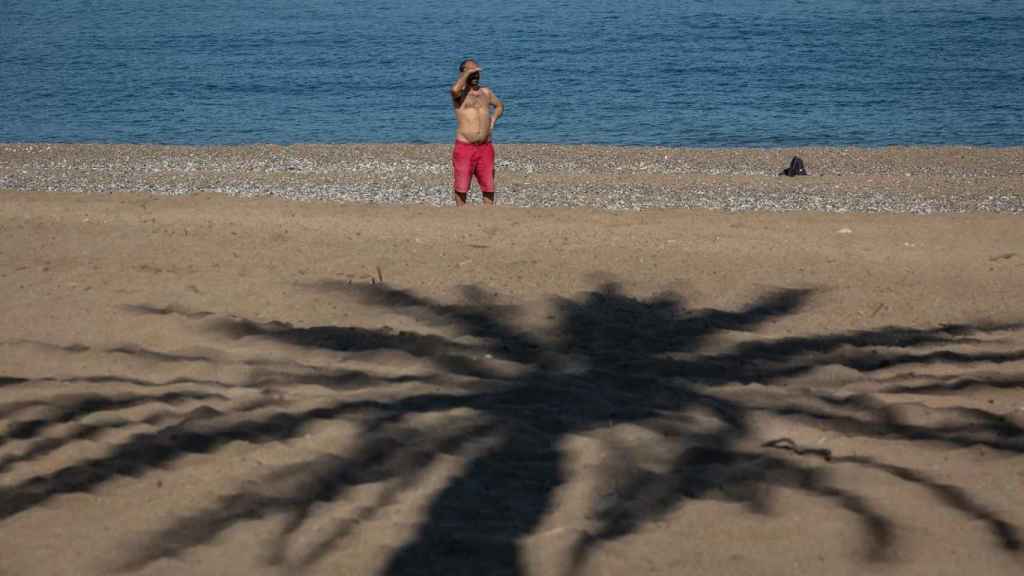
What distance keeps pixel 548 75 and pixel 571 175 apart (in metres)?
15.6

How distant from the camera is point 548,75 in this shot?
110ft

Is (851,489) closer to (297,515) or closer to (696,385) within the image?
(696,385)

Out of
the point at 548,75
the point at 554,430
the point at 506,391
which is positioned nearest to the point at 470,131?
the point at 506,391

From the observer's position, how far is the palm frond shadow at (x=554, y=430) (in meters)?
4.16

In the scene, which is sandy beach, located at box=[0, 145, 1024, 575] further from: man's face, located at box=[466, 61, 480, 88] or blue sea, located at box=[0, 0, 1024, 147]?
blue sea, located at box=[0, 0, 1024, 147]

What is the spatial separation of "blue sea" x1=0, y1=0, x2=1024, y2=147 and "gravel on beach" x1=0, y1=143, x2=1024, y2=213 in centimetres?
263

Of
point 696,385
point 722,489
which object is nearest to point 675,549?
point 722,489

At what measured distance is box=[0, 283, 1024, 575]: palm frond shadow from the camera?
4156 mm

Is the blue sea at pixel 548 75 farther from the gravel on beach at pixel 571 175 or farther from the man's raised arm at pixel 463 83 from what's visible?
the man's raised arm at pixel 463 83

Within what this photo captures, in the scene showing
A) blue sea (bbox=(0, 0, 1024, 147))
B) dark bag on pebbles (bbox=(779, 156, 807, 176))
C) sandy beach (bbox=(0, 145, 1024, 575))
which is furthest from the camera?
blue sea (bbox=(0, 0, 1024, 147))

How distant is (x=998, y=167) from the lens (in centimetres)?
1964

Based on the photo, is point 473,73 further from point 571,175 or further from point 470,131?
point 571,175

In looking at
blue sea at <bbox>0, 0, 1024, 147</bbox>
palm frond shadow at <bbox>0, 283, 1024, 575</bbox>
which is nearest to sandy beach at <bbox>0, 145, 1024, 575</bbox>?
palm frond shadow at <bbox>0, 283, 1024, 575</bbox>

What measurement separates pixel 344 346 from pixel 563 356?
3.95 feet
